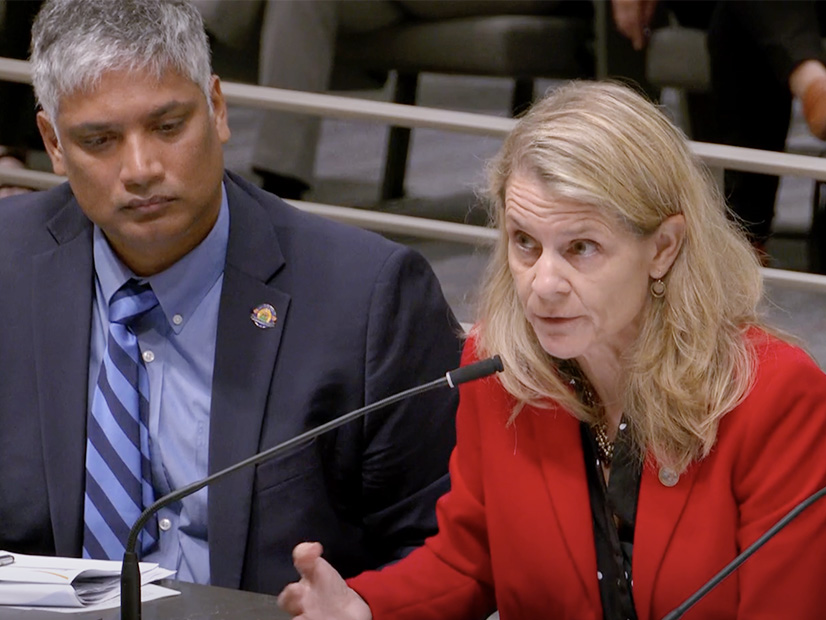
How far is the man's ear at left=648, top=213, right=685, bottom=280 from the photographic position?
1825 mm

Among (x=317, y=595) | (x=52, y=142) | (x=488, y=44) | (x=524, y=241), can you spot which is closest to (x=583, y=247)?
(x=524, y=241)

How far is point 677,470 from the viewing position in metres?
1.82

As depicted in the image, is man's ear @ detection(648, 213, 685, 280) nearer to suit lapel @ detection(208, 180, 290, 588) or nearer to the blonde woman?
the blonde woman

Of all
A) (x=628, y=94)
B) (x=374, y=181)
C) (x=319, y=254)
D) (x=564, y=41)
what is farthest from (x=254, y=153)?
(x=628, y=94)

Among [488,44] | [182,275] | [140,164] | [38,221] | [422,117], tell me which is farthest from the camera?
[488,44]

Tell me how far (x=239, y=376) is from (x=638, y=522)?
0.67 meters

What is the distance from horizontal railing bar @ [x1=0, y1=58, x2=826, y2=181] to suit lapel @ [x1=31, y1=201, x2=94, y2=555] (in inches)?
48.6

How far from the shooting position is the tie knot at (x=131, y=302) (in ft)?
7.20

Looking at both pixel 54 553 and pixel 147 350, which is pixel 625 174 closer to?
pixel 147 350

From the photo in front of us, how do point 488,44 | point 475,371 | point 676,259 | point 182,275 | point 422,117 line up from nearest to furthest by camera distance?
point 475,371 < point 676,259 < point 182,275 < point 422,117 < point 488,44

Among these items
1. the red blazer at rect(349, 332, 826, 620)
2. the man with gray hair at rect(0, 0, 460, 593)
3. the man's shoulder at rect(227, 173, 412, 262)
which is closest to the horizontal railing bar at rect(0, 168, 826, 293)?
the man's shoulder at rect(227, 173, 412, 262)

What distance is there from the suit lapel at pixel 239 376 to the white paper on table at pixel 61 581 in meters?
0.22

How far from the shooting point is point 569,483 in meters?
1.90

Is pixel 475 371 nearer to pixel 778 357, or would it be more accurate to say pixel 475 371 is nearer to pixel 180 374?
pixel 778 357
